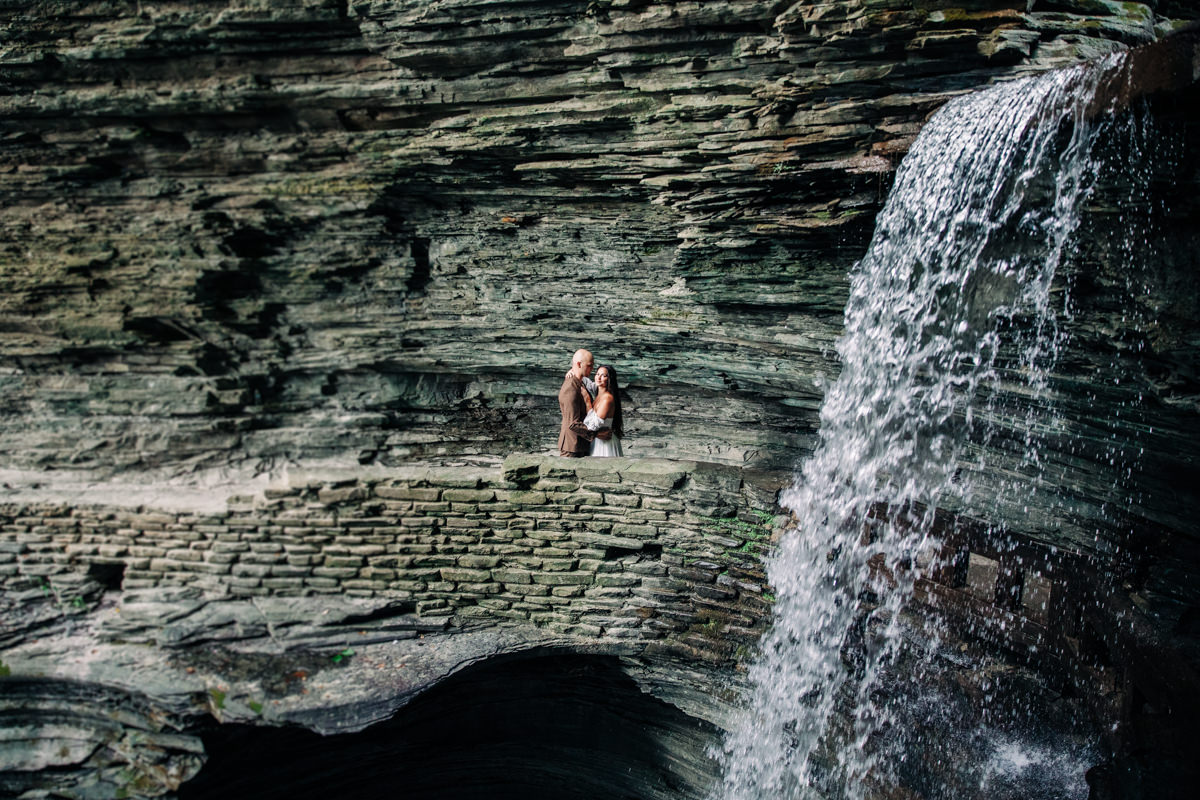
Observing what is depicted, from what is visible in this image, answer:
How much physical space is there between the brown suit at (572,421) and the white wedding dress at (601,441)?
0.06 metres

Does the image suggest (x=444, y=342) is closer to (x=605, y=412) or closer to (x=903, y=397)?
(x=605, y=412)

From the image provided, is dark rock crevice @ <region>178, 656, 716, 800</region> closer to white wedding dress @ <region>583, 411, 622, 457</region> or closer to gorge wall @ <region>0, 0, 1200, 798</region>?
gorge wall @ <region>0, 0, 1200, 798</region>

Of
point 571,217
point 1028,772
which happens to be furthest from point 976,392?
point 571,217

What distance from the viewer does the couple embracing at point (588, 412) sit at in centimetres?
673

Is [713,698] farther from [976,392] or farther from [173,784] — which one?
[173,784]

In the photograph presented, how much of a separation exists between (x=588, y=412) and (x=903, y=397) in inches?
102

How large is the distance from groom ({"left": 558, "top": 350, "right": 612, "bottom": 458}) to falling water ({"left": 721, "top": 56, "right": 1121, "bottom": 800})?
5.93 feet

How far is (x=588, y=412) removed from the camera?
22.5ft

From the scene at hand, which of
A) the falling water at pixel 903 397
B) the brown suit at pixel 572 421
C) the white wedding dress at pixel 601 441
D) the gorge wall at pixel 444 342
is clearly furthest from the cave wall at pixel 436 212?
the brown suit at pixel 572 421

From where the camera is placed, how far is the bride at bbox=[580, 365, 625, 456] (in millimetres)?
6707

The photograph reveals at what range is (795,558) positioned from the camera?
604 centimetres

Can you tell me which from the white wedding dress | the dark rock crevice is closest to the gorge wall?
the dark rock crevice

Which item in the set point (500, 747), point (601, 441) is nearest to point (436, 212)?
point (601, 441)

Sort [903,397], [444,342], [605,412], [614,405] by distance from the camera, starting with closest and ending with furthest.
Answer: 1. [903,397]
2. [605,412]
3. [614,405]
4. [444,342]
